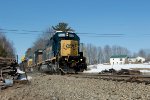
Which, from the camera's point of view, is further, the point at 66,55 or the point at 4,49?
the point at 4,49

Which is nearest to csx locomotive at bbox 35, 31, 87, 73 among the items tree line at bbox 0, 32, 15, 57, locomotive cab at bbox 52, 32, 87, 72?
locomotive cab at bbox 52, 32, 87, 72

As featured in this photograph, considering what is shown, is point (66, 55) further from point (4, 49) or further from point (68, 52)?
point (4, 49)

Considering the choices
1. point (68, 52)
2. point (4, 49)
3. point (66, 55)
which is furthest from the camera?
point (4, 49)

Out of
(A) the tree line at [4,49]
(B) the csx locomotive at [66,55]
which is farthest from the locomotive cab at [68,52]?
(A) the tree line at [4,49]

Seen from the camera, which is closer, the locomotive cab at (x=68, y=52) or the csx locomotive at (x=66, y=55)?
the csx locomotive at (x=66, y=55)

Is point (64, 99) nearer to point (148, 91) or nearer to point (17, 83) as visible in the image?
point (148, 91)

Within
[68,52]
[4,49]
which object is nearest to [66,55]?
[68,52]

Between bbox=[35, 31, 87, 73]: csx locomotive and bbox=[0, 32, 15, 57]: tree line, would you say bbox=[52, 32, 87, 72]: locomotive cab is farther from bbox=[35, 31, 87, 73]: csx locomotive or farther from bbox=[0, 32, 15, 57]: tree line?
bbox=[0, 32, 15, 57]: tree line

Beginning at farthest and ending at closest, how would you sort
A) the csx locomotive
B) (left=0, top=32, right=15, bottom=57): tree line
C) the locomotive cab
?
(left=0, top=32, right=15, bottom=57): tree line
the locomotive cab
the csx locomotive

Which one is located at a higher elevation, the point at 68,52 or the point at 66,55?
the point at 68,52

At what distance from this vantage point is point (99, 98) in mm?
10320

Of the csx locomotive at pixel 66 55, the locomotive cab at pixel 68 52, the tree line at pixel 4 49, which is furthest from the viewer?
the tree line at pixel 4 49

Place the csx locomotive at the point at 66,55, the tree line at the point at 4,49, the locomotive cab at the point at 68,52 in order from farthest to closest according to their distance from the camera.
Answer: the tree line at the point at 4,49 < the locomotive cab at the point at 68,52 < the csx locomotive at the point at 66,55

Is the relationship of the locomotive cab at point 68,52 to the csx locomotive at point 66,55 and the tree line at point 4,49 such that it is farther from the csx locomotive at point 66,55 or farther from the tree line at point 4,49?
the tree line at point 4,49
